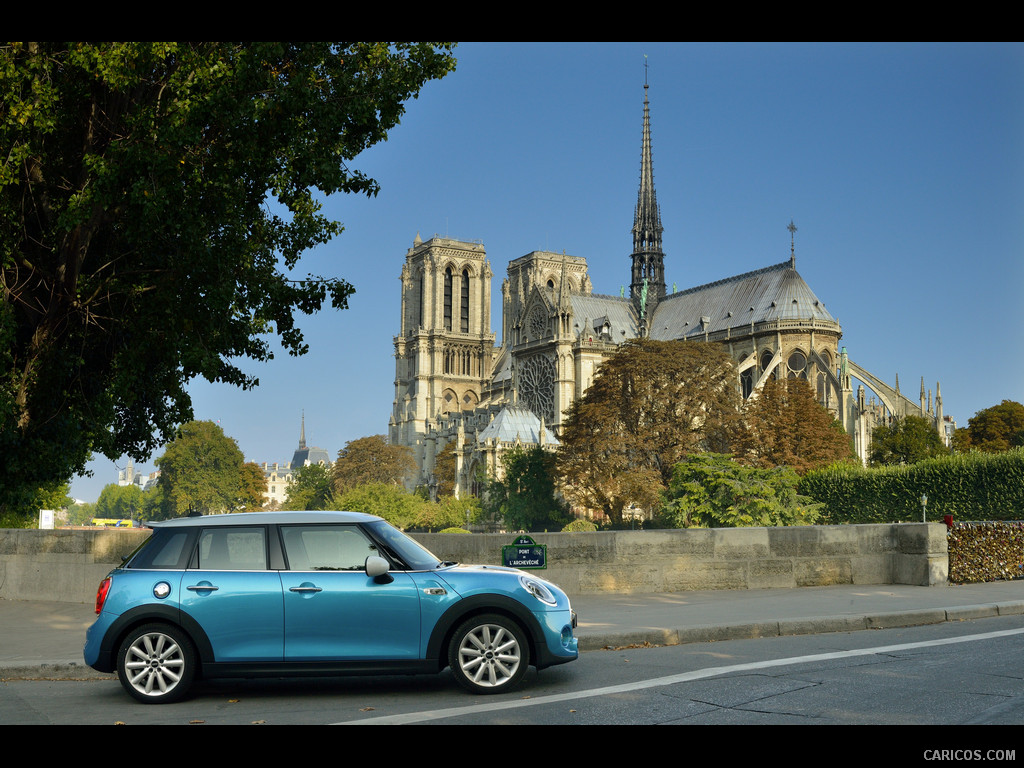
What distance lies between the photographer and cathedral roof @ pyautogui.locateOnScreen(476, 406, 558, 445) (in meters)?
93.2

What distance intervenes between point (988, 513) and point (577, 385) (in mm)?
58055

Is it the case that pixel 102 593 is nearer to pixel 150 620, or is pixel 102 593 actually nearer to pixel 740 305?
pixel 150 620

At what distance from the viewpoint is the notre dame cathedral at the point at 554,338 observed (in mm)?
93375

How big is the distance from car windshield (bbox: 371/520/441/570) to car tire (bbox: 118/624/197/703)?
5.94 feet

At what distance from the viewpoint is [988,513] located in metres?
46.2

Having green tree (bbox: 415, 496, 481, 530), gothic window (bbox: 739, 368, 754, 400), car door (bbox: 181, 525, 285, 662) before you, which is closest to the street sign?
car door (bbox: 181, 525, 285, 662)

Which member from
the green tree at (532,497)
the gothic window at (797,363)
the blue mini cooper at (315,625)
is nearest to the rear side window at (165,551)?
the blue mini cooper at (315,625)

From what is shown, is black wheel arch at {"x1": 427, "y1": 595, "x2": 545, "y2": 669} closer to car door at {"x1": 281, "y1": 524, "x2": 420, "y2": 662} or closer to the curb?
car door at {"x1": 281, "y1": 524, "x2": 420, "y2": 662}

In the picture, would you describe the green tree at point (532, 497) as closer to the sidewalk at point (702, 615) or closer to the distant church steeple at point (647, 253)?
the distant church steeple at point (647, 253)

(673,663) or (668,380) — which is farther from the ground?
(668,380)

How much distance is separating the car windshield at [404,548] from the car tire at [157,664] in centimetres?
181

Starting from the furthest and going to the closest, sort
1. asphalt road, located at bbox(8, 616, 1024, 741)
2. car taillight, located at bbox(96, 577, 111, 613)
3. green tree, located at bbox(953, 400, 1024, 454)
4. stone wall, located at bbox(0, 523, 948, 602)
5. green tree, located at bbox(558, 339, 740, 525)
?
green tree, located at bbox(953, 400, 1024, 454)
green tree, located at bbox(558, 339, 740, 525)
stone wall, located at bbox(0, 523, 948, 602)
car taillight, located at bbox(96, 577, 111, 613)
asphalt road, located at bbox(8, 616, 1024, 741)
